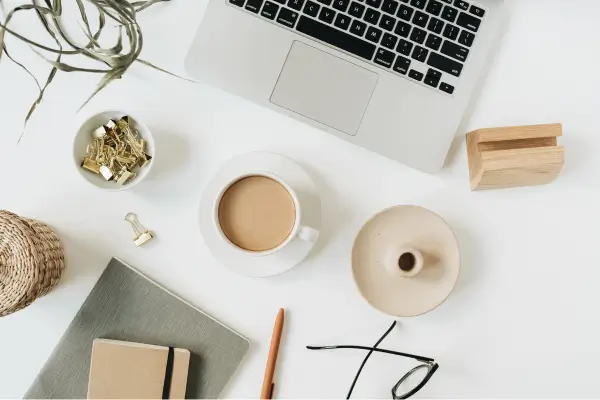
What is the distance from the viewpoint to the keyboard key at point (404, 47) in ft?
2.58

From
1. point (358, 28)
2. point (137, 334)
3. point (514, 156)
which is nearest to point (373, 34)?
point (358, 28)

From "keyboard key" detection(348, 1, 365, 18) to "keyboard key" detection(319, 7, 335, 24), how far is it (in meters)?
0.02

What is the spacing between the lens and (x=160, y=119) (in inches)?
32.9

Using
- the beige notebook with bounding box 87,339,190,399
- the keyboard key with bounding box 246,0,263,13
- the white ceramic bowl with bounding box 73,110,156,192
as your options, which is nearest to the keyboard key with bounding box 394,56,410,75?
the keyboard key with bounding box 246,0,263,13

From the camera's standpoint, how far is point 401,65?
2.59ft

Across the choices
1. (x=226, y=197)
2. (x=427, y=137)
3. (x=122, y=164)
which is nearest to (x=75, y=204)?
(x=122, y=164)

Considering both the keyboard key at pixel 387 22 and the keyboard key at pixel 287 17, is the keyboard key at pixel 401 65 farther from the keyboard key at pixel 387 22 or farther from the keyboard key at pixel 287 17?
the keyboard key at pixel 287 17

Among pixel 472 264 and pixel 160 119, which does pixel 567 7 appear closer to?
pixel 472 264

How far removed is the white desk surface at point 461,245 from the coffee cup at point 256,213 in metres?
0.06

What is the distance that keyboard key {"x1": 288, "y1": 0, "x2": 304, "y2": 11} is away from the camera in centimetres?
79

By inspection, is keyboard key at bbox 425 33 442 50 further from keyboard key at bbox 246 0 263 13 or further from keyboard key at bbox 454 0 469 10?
keyboard key at bbox 246 0 263 13

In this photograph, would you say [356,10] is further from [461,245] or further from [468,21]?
[461,245]

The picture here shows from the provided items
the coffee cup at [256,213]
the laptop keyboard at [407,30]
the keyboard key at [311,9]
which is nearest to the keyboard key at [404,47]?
the laptop keyboard at [407,30]

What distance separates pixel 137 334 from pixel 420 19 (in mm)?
592
